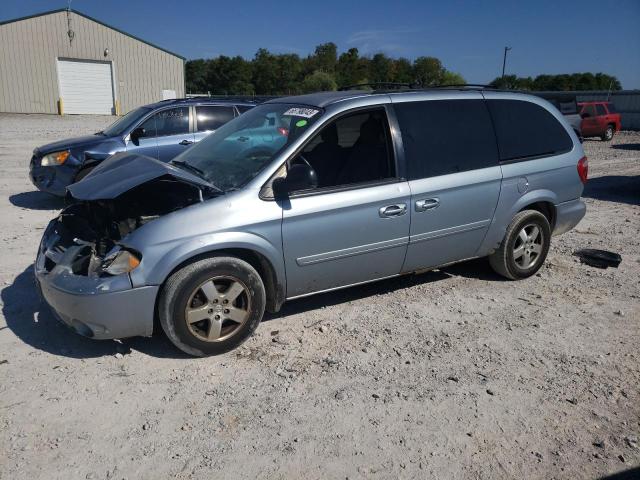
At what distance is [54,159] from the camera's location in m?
8.17

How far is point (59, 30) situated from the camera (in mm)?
34531

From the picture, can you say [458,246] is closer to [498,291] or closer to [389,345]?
[498,291]

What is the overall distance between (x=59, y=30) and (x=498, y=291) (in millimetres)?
37656

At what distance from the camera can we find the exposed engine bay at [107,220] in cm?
374

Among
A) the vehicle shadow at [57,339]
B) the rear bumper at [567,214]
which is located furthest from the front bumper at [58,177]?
the rear bumper at [567,214]

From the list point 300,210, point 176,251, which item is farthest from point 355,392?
point 176,251

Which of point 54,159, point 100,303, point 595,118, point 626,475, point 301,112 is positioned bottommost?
point 626,475

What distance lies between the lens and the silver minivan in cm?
358

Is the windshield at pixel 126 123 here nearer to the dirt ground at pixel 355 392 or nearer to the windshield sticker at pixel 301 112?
the dirt ground at pixel 355 392

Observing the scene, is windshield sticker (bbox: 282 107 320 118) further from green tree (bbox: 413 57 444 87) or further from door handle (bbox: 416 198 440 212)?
green tree (bbox: 413 57 444 87)

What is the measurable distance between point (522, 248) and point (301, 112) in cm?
264

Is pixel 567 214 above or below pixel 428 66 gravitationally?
below

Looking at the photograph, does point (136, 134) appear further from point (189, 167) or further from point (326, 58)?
point (326, 58)

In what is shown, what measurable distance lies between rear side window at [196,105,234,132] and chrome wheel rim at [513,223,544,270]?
5.54m
